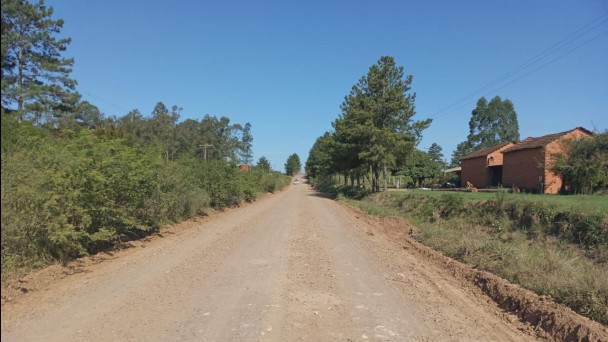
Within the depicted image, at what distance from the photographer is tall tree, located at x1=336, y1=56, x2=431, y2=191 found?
3691 cm

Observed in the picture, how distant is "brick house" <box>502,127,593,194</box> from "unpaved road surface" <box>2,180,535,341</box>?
1089 inches

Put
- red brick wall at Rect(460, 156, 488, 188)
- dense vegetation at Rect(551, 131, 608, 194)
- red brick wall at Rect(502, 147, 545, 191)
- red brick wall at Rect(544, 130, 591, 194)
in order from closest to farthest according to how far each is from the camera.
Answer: dense vegetation at Rect(551, 131, 608, 194) → red brick wall at Rect(544, 130, 591, 194) → red brick wall at Rect(502, 147, 545, 191) → red brick wall at Rect(460, 156, 488, 188)

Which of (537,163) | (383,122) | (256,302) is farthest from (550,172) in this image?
(256,302)

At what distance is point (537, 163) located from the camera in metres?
35.4

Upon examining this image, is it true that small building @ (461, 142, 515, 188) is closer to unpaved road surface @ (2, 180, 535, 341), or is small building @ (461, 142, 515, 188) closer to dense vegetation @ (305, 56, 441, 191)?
dense vegetation @ (305, 56, 441, 191)

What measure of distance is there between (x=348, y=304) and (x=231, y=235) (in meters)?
8.74

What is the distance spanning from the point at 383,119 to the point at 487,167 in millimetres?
19281

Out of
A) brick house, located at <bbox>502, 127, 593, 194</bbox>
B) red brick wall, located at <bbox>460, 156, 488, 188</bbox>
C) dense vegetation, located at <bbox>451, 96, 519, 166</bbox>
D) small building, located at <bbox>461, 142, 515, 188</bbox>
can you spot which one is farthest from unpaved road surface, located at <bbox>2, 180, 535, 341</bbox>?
dense vegetation, located at <bbox>451, 96, 519, 166</bbox>

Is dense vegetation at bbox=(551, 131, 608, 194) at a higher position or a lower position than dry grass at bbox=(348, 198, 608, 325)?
higher

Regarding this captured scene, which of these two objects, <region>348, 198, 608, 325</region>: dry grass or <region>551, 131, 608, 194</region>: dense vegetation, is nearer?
<region>348, 198, 608, 325</region>: dry grass

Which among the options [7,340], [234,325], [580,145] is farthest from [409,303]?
[580,145]

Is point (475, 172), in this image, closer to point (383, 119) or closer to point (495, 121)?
point (383, 119)

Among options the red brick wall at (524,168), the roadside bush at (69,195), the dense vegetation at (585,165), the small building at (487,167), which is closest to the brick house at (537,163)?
the red brick wall at (524,168)

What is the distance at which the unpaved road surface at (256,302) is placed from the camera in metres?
5.58
